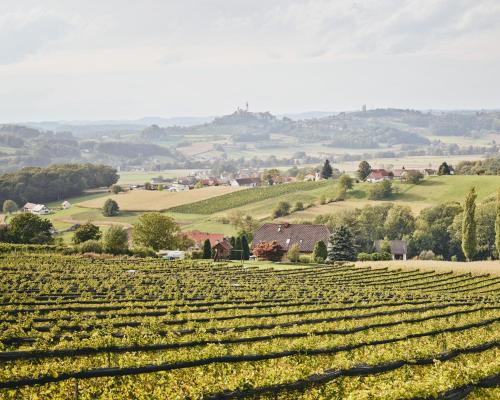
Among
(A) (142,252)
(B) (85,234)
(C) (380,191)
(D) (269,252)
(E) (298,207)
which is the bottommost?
(E) (298,207)

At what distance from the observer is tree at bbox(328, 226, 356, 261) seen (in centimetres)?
8925

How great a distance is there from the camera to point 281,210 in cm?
13688

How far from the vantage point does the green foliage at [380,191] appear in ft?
466

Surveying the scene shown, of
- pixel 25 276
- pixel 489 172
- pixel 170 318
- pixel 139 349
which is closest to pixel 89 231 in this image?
pixel 25 276

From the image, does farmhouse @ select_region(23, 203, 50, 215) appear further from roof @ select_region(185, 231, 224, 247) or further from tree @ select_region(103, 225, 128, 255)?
tree @ select_region(103, 225, 128, 255)

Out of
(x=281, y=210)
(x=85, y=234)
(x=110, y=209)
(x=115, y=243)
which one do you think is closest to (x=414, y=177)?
(x=281, y=210)

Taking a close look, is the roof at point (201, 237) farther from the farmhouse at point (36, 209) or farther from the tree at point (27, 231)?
the farmhouse at point (36, 209)

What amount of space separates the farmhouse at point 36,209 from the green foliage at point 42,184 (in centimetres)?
513

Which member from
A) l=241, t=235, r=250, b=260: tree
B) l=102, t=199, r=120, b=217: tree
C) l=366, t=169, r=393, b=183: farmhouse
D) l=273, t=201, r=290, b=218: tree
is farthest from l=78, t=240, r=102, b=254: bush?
l=366, t=169, r=393, b=183: farmhouse

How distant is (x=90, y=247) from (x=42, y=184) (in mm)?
94395

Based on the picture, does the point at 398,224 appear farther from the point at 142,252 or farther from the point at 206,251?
the point at 142,252

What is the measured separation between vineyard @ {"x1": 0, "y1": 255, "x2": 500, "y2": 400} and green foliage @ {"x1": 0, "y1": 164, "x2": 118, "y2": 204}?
11235 cm

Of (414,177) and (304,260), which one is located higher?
(414,177)

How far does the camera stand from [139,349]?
813 inches
